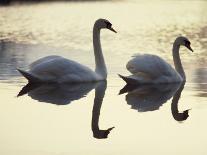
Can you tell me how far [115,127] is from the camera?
1068 centimetres

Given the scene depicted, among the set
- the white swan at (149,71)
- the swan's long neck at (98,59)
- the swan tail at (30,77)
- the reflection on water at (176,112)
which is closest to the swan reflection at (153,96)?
the reflection on water at (176,112)

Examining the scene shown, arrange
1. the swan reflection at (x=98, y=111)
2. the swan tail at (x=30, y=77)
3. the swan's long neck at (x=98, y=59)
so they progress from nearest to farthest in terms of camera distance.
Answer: the swan reflection at (x=98, y=111)
the swan tail at (x=30, y=77)
the swan's long neck at (x=98, y=59)

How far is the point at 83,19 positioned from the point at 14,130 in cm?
2929

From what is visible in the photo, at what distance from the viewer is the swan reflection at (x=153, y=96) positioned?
40.6 feet

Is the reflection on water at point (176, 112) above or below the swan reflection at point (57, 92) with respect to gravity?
above

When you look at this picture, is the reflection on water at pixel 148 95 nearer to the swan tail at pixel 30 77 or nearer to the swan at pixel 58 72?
the swan at pixel 58 72

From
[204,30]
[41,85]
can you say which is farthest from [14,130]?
[204,30]

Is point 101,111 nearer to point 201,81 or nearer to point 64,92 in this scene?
point 64,92

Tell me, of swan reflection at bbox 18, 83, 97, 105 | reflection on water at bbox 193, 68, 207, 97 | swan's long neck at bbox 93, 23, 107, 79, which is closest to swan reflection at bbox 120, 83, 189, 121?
reflection on water at bbox 193, 68, 207, 97

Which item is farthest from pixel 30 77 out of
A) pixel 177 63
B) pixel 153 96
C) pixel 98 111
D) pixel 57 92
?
pixel 177 63

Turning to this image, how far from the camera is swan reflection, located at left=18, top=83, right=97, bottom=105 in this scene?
13182mm

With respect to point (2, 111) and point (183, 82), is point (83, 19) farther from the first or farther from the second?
point (2, 111)

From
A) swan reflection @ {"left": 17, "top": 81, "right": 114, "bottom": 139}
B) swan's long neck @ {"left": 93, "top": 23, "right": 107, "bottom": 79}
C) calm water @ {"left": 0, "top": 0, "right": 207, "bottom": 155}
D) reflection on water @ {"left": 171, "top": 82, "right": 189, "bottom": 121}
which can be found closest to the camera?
calm water @ {"left": 0, "top": 0, "right": 207, "bottom": 155}

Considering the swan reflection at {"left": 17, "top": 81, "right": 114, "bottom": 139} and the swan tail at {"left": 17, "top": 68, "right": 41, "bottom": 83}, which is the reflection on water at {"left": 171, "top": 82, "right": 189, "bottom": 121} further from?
the swan tail at {"left": 17, "top": 68, "right": 41, "bottom": 83}
